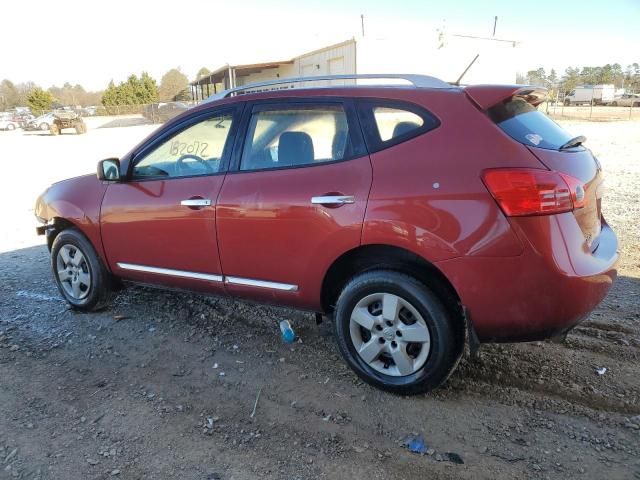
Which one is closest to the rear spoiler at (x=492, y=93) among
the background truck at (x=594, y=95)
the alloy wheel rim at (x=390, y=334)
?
the alloy wheel rim at (x=390, y=334)

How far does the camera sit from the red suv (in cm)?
273

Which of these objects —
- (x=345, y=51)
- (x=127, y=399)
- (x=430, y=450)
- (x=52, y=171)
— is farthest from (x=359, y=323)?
(x=345, y=51)

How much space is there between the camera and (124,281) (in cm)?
448

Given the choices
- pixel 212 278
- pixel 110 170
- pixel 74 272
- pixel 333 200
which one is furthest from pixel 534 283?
pixel 74 272

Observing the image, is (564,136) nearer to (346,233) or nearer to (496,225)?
(496,225)

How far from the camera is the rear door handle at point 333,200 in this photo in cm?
310

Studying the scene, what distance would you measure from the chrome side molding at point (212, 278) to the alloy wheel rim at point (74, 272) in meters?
0.47

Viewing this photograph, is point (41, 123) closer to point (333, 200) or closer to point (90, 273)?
point (90, 273)

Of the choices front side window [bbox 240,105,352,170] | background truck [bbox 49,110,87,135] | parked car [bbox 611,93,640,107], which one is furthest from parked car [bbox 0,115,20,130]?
parked car [bbox 611,93,640,107]

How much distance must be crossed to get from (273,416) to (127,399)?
0.96 meters

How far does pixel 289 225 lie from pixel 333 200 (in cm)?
36

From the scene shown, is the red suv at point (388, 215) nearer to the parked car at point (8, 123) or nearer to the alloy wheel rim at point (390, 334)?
the alloy wheel rim at point (390, 334)

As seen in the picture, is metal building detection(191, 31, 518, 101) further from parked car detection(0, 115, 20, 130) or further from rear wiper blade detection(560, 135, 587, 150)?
parked car detection(0, 115, 20, 130)

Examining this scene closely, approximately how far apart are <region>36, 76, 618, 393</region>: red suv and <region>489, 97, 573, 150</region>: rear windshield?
1cm
